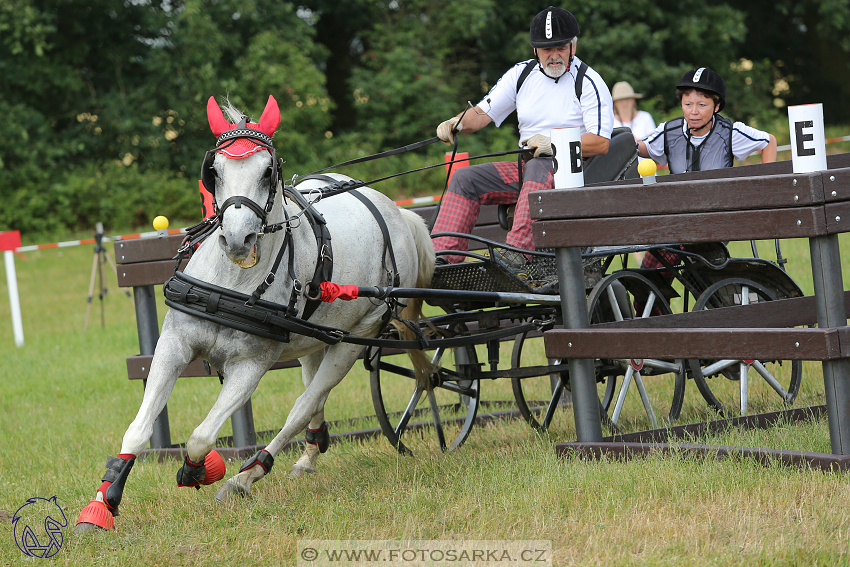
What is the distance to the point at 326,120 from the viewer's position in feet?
69.8

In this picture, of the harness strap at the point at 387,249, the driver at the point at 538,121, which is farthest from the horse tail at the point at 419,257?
the harness strap at the point at 387,249

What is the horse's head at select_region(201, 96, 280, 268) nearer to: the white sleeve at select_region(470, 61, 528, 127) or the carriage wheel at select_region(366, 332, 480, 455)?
the carriage wheel at select_region(366, 332, 480, 455)

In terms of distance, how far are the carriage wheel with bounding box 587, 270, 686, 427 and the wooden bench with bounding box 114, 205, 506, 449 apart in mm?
1951

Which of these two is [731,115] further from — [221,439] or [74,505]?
[74,505]

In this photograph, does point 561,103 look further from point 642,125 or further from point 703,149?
point 642,125

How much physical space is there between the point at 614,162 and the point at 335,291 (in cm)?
206

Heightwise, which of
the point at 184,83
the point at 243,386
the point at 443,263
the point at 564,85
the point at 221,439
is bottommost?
the point at 221,439

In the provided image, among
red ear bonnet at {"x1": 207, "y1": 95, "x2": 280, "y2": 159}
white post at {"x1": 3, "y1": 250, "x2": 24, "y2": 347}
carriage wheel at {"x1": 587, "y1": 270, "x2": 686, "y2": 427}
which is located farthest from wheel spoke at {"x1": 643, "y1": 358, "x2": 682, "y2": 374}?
white post at {"x1": 3, "y1": 250, "x2": 24, "y2": 347}

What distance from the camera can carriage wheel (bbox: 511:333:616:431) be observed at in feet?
18.5

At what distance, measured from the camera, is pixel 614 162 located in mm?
5504

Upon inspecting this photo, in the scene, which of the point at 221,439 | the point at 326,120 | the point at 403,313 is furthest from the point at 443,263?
the point at 326,120

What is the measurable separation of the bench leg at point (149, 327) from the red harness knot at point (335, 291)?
6.75 feet

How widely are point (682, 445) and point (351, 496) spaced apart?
60.3 inches

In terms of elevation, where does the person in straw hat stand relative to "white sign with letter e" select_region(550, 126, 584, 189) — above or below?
above
